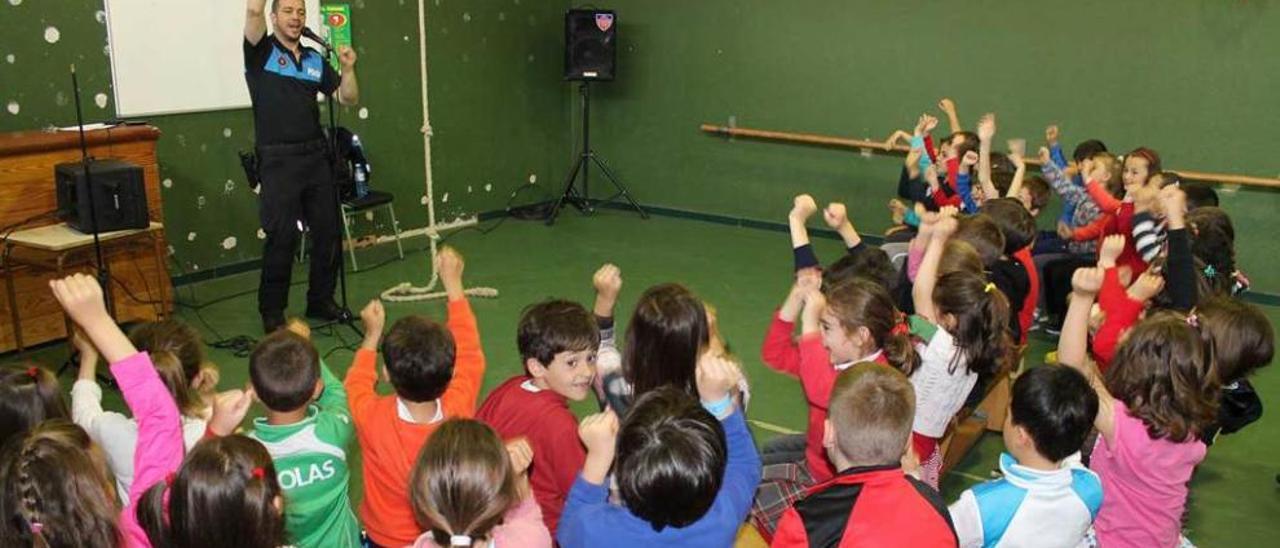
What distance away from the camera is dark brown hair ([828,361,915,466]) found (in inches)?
78.0

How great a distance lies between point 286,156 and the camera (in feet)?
17.2

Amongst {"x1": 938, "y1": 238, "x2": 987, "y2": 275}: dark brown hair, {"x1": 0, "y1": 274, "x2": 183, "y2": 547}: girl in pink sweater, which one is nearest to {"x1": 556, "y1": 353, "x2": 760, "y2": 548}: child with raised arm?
{"x1": 0, "y1": 274, "x2": 183, "y2": 547}: girl in pink sweater

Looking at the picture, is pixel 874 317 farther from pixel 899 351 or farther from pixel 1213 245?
pixel 1213 245

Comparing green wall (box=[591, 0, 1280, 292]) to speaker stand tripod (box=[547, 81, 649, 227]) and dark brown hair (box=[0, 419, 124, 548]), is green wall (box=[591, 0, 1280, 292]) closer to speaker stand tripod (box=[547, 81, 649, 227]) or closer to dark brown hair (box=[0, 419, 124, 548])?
speaker stand tripod (box=[547, 81, 649, 227])

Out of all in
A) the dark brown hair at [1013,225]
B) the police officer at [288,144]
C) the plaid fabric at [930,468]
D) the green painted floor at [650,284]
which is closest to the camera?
the plaid fabric at [930,468]

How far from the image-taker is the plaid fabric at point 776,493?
288 centimetres

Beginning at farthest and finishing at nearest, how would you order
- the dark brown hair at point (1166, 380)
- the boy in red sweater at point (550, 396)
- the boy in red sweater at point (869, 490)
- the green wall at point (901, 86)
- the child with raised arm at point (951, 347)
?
the green wall at point (901, 86)
the child with raised arm at point (951, 347)
the dark brown hair at point (1166, 380)
the boy in red sweater at point (550, 396)
the boy in red sweater at point (869, 490)

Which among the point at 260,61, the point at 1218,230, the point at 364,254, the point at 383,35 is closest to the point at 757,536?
the point at 1218,230

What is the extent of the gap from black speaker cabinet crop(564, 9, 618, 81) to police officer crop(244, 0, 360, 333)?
2940 millimetres

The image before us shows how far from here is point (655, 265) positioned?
272 inches

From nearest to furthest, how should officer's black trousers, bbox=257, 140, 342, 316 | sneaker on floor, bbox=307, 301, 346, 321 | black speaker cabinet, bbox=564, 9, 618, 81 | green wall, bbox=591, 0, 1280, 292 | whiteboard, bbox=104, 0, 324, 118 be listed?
officer's black trousers, bbox=257, 140, 342, 316 → sneaker on floor, bbox=307, 301, 346, 321 → whiteboard, bbox=104, 0, 324, 118 → green wall, bbox=591, 0, 1280, 292 → black speaker cabinet, bbox=564, 9, 618, 81

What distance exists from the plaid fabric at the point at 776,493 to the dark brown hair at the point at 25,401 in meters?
1.70

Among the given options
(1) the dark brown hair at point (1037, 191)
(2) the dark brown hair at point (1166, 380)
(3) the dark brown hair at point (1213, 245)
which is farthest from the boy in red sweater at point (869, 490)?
(1) the dark brown hair at point (1037, 191)

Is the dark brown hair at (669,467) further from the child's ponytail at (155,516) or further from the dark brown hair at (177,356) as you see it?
the dark brown hair at (177,356)
